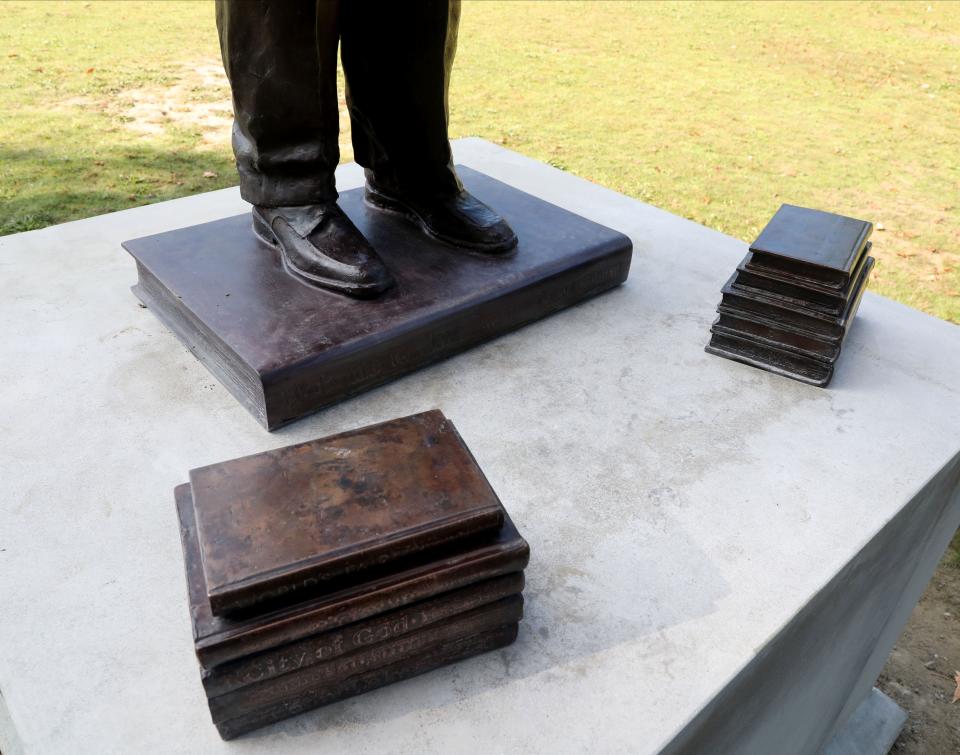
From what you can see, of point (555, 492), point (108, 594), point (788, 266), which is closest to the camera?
point (108, 594)

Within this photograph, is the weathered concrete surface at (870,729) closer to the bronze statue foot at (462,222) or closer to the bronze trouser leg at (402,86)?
the bronze statue foot at (462,222)

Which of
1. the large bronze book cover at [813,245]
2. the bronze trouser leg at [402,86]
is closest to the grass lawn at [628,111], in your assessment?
the large bronze book cover at [813,245]

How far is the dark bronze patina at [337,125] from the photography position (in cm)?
178

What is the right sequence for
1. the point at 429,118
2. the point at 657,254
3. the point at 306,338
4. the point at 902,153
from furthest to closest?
the point at 902,153
the point at 657,254
the point at 429,118
the point at 306,338

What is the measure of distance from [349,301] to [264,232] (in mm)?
388

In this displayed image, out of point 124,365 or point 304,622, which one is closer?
point 304,622

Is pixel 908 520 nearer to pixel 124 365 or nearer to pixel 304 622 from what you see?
pixel 304 622

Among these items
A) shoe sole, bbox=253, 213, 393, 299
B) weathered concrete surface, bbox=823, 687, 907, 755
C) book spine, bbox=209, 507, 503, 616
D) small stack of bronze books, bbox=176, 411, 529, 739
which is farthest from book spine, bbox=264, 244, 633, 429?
weathered concrete surface, bbox=823, 687, 907, 755

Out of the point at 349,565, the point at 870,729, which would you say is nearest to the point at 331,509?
the point at 349,565

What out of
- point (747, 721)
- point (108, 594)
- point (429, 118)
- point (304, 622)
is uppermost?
point (429, 118)

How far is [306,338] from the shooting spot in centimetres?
178

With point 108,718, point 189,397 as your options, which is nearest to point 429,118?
point 189,397

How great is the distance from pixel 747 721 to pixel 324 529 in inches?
33.8

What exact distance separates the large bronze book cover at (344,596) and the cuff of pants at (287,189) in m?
0.99
